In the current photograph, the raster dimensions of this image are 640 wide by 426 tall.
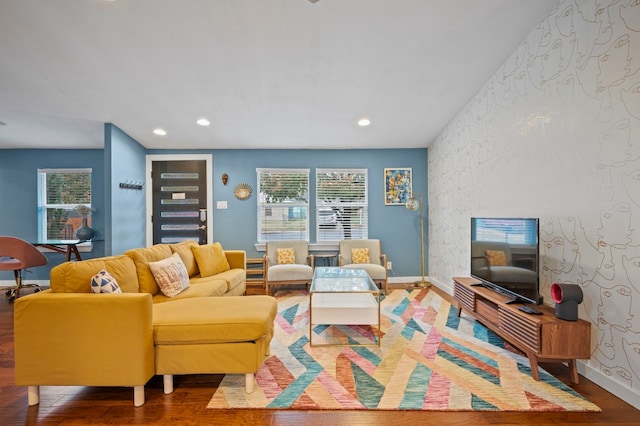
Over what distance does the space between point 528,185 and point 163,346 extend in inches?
125

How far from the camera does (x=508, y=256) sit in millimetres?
2377

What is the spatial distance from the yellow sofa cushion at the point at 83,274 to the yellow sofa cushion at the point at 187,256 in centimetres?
86

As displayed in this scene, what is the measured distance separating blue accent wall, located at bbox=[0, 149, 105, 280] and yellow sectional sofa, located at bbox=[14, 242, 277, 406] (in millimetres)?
3619

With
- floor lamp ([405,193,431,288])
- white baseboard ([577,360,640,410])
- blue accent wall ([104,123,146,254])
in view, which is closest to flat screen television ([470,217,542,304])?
white baseboard ([577,360,640,410])

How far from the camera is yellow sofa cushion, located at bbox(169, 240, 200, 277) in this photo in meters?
3.19

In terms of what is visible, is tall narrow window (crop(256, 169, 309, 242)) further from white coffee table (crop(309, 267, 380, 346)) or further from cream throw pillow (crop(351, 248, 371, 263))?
white coffee table (crop(309, 267, 380, 346))

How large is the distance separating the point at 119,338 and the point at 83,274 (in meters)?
0.60

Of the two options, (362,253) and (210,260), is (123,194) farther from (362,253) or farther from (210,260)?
(362,253)

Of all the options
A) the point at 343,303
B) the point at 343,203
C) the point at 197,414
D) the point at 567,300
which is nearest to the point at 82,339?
the point at 197,414

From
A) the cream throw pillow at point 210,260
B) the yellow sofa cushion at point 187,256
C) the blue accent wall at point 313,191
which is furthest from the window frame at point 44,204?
the cream throw pillow at point 210,260

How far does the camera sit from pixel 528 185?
2447 mm

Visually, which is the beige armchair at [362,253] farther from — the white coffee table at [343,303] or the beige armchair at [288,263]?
the white coffee table at [343,303]

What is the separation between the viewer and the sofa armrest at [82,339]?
164cm

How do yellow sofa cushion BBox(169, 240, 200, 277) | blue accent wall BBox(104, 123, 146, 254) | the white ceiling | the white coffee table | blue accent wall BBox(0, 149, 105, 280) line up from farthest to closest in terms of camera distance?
blue accent wall BBox(0, 149, 105, 280) < blue accent wall BBox(104, 123, 146, 254) < yellow sofa cushion BBox(169, 240, 200, 277) < the white coffee table < the white ceiling
